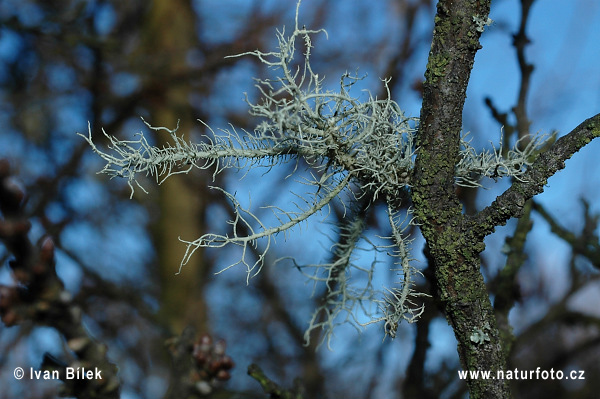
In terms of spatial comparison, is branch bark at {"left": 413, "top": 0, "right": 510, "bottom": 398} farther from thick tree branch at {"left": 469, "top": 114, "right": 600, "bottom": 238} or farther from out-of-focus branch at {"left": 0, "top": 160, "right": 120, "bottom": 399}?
out-of-focus branch at {"left": 0, "top": 160, "right": 120, "bottom": 399}

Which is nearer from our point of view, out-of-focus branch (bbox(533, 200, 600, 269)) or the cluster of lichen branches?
the cluster of lichen branches

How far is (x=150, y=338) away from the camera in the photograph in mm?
2178

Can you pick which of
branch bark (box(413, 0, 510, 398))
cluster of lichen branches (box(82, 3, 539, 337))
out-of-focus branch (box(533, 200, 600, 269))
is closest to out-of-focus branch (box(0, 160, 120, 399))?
cluster of lichen branches (box(82, 3, 539, 337))

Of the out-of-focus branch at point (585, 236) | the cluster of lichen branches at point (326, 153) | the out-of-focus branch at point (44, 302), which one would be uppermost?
the out-of-focus branch at point (585, 236)

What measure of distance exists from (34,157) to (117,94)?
43cm

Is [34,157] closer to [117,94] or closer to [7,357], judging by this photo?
[117,94]

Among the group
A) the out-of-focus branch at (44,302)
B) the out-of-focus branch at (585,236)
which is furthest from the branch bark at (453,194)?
the out-of-focus branch at (585,236)

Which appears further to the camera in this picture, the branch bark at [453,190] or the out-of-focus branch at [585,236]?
the out-of-focus branch at [585,236]

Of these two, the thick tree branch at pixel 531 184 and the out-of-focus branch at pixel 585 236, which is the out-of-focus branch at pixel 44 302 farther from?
the out-of-focus branch at pixel 585 236

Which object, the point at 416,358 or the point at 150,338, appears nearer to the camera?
the point at 416,358

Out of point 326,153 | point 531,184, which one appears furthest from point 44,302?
point 531,184

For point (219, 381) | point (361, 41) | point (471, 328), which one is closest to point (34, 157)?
point (361, 41)

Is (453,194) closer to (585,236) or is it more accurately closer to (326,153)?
(326,153)

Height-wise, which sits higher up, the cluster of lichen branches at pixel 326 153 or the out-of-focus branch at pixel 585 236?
the out-of-focus branch at pixel 585 236
